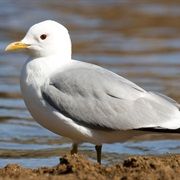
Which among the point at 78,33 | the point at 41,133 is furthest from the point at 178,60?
the point at 41,133

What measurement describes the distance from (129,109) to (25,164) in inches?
61.1

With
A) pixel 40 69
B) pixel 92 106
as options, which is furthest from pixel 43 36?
pixel 92 106

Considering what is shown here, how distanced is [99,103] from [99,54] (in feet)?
24.8

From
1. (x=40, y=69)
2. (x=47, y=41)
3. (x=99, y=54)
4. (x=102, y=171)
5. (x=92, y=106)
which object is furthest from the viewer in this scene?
(x=99, y=54)

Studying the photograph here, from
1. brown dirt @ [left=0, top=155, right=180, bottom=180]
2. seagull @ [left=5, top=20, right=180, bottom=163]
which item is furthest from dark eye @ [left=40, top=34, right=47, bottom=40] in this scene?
brown dirt @ [left=0, top=155, right=180, bottom=180]

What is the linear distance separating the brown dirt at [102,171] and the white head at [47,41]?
4.83 ft

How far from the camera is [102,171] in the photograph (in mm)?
5469

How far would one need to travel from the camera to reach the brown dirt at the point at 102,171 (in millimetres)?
5285

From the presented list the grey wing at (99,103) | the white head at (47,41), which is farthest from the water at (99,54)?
the white head at (47,41)

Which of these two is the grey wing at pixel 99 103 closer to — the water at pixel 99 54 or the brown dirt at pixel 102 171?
the brown dirt at pixel 102 171

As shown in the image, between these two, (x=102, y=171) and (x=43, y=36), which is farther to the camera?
(x=43, y=36)

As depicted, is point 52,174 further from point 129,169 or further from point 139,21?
point 139,21

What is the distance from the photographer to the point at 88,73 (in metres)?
6.57

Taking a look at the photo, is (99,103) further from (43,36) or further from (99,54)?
(99,54)
